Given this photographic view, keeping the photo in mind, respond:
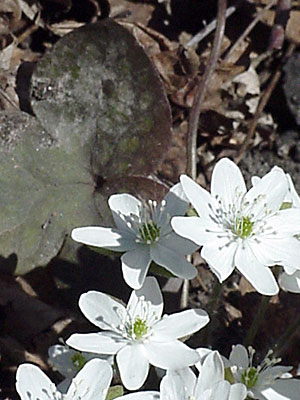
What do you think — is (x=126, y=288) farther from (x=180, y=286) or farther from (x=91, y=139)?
(x=91, y=139)

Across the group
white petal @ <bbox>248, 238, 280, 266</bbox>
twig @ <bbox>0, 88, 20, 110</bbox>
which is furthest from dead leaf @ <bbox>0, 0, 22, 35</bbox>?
white petal @ <bbox>248, 238, 280, 266</bbox>

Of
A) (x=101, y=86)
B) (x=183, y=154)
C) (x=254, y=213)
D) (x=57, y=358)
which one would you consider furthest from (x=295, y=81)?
(x=57, y=358)

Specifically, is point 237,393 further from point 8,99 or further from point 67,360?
point 8,99

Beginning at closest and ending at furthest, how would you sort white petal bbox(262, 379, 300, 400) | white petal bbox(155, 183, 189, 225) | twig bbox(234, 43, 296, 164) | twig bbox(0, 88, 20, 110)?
white petal bbox(262, 379, 300, 400) → white petal bbox(155, 183, 189, 225) → twig bbox(0, 88, 20, 110) → twig bbox(234, 43, 296, 164)

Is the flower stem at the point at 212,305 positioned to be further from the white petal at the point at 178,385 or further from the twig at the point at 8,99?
the twig at the point at 8,99

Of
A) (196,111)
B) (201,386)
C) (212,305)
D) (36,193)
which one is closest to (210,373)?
(201,386)

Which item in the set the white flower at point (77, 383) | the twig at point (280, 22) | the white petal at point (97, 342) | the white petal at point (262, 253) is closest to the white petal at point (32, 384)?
the white flower at point (77, 383)

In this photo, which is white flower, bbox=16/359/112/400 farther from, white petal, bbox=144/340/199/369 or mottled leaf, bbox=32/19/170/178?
mottled leaf, bbox=32/19/170/178
